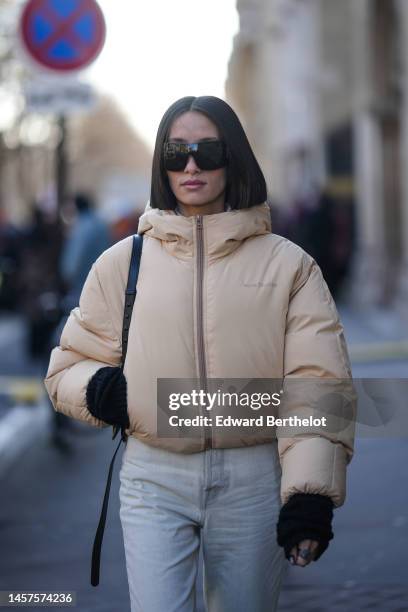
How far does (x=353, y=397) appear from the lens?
11.9 ft

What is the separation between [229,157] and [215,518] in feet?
3.01

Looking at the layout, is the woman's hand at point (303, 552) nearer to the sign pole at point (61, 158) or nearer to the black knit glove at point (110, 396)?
the black knit glove at point (110, 396)

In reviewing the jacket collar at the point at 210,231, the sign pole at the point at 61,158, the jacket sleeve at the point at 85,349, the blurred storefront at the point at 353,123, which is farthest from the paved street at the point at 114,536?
the blurred storefront at the point at 353,123

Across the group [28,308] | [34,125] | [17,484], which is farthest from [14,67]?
[17,484]

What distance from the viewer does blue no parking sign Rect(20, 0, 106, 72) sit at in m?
10.1

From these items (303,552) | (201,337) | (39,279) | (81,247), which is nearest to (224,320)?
(201,337)

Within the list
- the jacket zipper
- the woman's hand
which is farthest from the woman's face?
the woman's hand

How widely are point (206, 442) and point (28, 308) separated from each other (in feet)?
40.3

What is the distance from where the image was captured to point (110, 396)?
143 inches

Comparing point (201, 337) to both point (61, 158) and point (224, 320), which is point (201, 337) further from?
point (61, 158)

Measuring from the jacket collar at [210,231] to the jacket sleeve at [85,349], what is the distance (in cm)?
23

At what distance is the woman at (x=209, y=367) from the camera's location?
3586 mm

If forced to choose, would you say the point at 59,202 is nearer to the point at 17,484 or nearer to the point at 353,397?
the point at 17,484

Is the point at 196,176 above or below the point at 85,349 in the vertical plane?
above
